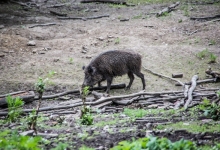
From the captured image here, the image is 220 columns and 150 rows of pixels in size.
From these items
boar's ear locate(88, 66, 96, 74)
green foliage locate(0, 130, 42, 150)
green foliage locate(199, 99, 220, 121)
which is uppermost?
green foliage locate(0, 130, 42, 150)

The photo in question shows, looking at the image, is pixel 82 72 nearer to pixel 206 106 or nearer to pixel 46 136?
pixel 206 106

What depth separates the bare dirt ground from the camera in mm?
12586

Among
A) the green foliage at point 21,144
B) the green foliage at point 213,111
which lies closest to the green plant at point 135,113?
the green foliage at point 213,111

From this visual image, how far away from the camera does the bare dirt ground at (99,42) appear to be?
12.6m

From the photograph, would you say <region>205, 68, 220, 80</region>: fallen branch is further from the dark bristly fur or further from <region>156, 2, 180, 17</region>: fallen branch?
<region>156, 2, 180, 17</region>: fallen branch

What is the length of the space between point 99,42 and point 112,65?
3.68m

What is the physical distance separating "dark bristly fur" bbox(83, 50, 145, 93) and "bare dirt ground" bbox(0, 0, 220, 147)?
0.48 m

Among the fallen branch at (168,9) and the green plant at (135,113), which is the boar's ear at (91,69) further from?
the fallen branch at (168,9)

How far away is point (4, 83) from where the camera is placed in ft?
39.0

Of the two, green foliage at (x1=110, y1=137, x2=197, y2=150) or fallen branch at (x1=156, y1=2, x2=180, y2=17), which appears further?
fallen branch at (x1=156, y1=2, x2=180, y2=17)

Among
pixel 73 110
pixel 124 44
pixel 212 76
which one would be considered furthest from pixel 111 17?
pixel 73 110

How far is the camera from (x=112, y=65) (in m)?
11.9

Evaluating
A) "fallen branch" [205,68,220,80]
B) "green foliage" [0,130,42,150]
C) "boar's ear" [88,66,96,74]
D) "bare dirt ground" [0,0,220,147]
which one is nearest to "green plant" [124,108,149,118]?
"bare dirt ground" [0,0,220,147]

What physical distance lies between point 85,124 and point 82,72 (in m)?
5.41
